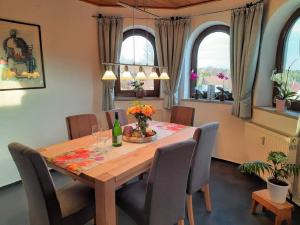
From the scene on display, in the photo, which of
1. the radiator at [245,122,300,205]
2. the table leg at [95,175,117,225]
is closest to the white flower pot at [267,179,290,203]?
the radiator at [245,122,300,205]

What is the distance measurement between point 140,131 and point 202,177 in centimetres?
76

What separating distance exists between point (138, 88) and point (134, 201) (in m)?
2.52

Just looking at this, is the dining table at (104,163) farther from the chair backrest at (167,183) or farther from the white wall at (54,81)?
the white wall at (54,81)

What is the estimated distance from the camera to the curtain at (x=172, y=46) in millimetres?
3631

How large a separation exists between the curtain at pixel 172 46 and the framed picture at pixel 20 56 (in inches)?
72.2

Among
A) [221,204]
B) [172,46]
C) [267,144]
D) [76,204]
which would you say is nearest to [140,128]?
[76,204]

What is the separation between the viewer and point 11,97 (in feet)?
8.96

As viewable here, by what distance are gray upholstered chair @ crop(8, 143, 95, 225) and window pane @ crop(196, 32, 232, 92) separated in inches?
112

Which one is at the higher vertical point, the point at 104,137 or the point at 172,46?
the point at 172,46

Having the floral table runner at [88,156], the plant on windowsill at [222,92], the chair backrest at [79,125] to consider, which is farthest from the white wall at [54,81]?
the plant on windowsill at [222,92]

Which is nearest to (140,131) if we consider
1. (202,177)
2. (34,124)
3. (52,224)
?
(202,177)

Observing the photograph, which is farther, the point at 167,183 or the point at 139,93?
the point at 139,93

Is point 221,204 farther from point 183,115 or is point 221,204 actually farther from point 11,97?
point 11,97

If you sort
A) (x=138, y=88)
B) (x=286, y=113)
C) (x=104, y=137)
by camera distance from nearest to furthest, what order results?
(x=104, y=137)
(x=286, y=113)
(x=138, y=88)
